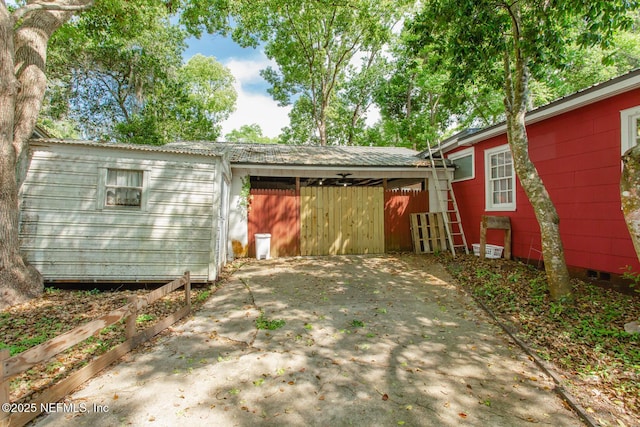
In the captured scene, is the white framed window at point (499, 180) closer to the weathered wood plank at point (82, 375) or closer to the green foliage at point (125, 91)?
the weathered wood plank at point (82, 375)

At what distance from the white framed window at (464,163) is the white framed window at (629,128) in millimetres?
4073

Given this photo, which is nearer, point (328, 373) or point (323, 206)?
point (328, 373)

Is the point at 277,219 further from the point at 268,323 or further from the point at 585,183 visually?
the point at 585,183

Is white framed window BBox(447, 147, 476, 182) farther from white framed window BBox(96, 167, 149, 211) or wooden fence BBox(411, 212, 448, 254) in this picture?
white framed window BBox(96, 167, 149, 211)

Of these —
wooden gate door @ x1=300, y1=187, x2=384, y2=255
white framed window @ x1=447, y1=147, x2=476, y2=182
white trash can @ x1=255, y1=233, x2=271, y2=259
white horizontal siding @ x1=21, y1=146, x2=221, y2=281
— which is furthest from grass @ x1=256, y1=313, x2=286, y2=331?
white framed window @ x1=447, y1=147, x2=476, y2=182

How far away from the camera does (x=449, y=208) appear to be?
10539 mm

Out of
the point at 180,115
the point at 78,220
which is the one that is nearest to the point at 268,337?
the point at 78,220

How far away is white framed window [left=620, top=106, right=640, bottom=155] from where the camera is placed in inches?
210

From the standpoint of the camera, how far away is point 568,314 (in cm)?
464

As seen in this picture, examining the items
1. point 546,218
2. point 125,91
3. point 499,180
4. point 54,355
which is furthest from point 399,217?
point 125,91

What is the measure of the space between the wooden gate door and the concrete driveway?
4258 millimetres

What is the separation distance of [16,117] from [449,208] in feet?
38.4

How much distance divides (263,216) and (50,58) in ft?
56.8

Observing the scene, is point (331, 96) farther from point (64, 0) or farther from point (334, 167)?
point (64, 0)
